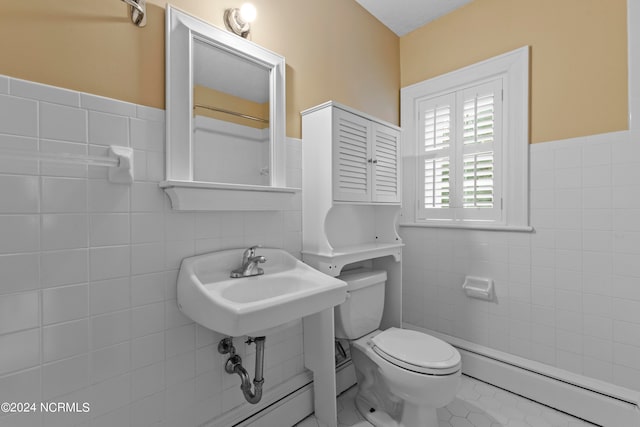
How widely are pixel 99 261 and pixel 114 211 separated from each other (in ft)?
0.56

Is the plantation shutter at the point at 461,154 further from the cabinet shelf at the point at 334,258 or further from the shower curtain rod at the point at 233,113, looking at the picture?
the shower curtain rod at the point at 233,113

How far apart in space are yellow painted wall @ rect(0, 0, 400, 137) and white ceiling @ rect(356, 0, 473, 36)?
10.2 inches

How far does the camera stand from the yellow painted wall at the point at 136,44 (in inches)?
34.2

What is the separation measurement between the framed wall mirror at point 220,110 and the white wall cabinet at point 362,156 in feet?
0.88

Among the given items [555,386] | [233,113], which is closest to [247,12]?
[233,113]

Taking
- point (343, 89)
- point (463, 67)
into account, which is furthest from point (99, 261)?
point (463, 67)

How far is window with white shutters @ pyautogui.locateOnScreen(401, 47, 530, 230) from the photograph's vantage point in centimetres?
179

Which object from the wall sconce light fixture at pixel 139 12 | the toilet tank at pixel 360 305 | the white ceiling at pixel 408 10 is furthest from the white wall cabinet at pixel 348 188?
the white ceiling at pixel 408 10

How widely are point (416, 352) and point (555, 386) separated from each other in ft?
2.99

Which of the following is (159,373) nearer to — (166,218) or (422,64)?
(166,218)

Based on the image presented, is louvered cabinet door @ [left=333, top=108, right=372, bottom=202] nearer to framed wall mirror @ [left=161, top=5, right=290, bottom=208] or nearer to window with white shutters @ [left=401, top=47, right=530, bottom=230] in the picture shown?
framed wall mirror @ [left=161, top=5, right=290, bottom=208]

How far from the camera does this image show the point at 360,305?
1684mm

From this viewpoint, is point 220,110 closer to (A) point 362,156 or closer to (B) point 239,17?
(B) point 239,17

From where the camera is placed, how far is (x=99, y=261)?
978 millimetres
